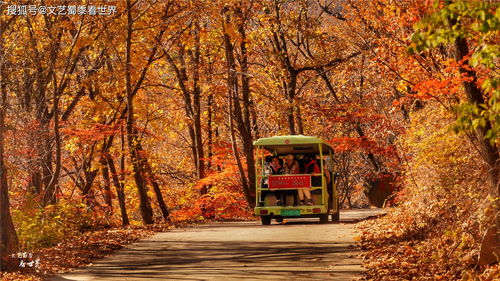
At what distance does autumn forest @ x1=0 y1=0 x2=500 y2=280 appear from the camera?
10.8m

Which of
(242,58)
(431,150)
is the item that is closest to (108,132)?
(242,58)

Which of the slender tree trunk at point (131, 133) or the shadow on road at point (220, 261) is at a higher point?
the slender tree trunk at point (131, 133)

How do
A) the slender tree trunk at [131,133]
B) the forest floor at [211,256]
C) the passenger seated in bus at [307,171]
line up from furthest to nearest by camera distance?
1. the slender tree trunk at [131,133]
2. the passenger seated in bus at [307,171]
3. the forest floor at [211,256]

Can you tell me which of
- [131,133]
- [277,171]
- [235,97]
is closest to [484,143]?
[277,171]

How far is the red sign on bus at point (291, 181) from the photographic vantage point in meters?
20.1

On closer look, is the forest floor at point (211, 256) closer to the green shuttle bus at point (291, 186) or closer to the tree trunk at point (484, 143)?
the green shuttle bus at point (291, 186)

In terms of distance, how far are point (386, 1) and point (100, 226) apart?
11.0m

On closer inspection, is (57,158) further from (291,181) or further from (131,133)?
(291,181)

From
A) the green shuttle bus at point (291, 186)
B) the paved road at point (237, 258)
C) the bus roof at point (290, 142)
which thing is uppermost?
the bus roof at point (290, 142)

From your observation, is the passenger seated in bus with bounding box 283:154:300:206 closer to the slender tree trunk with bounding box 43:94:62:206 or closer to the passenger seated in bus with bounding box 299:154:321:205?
the passenger seated in bus with bounding box 299:154:321:205

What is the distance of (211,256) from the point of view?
528 inches

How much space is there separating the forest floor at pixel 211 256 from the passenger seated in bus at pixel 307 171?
1.93 m

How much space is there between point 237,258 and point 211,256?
0.69 metres

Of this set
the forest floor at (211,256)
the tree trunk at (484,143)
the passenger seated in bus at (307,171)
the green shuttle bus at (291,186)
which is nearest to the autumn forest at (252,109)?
the tree trunk at (484,143)
